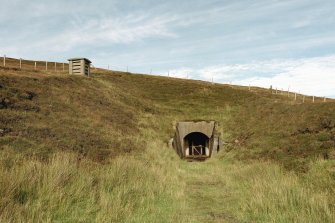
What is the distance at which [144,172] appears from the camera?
1212 centimetres

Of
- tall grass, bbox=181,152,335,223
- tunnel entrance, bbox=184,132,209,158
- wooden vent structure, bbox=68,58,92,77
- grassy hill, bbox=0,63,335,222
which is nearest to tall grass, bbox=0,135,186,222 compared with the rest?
grassy hill, bbox=0,63,335,222

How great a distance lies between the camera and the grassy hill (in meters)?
7.24

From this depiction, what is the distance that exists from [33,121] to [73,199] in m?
10.6

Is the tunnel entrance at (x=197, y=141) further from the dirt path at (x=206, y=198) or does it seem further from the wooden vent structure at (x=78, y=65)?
the dirt path at (x=206, y=198)

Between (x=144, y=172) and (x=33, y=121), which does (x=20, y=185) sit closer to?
(x=144, y=172)

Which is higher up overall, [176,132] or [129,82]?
[129,82]

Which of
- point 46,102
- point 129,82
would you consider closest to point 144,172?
point 46,102

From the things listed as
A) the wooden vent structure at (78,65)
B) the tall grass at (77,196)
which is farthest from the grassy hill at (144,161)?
the wooden vent structure at (78,65)

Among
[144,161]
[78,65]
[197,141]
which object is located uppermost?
[78,65]

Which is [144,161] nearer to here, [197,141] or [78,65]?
[197,141]

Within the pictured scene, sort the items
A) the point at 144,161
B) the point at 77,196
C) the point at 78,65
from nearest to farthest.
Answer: the point at 77,196 → the point at 144,161 → the point at 78,65

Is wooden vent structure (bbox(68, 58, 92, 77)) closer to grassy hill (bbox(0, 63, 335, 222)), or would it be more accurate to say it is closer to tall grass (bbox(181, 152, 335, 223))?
grassy hill (bbox(0, 63, 335, 222))

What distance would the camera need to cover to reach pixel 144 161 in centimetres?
1509

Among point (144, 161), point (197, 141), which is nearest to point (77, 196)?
point (144, 161)
